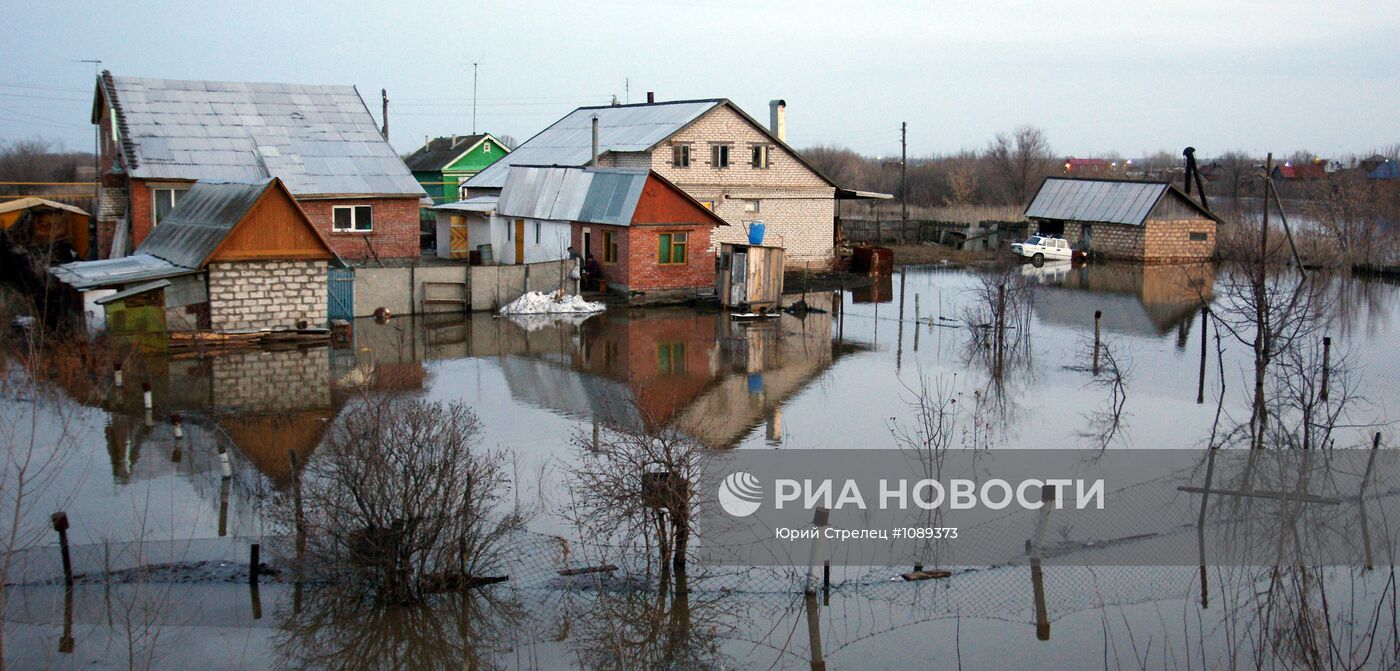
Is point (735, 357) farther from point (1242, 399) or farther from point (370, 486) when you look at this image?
point (370, 486)

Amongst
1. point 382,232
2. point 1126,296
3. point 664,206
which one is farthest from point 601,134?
point 1126,296

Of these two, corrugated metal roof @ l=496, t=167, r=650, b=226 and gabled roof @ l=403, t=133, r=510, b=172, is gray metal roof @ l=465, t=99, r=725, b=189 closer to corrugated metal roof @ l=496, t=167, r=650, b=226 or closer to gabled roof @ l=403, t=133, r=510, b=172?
corrugated metal roof @ l=496, t=167, r=650, b=226

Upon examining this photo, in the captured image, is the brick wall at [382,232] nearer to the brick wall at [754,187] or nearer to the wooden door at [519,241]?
the wooden door at [519,241]

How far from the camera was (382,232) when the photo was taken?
3384 cm

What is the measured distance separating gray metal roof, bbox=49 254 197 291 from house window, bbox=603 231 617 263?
36.7 ft

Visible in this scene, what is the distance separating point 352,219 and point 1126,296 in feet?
72.8

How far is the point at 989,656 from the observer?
378 inches

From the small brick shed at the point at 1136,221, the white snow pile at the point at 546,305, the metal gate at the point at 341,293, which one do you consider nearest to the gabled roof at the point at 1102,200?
the small brick shed at the point at 1136,221

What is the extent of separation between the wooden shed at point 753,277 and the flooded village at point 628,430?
10cm

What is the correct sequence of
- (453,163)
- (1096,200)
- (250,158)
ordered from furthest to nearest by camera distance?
(453,163), (1096,200), (250,158)

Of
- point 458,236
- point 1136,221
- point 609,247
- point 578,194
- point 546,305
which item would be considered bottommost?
point 546,305

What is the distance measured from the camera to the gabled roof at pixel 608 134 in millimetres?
39562

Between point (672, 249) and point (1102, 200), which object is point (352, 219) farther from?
point (1102, 200)

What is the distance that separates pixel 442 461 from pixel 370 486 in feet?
2.04
